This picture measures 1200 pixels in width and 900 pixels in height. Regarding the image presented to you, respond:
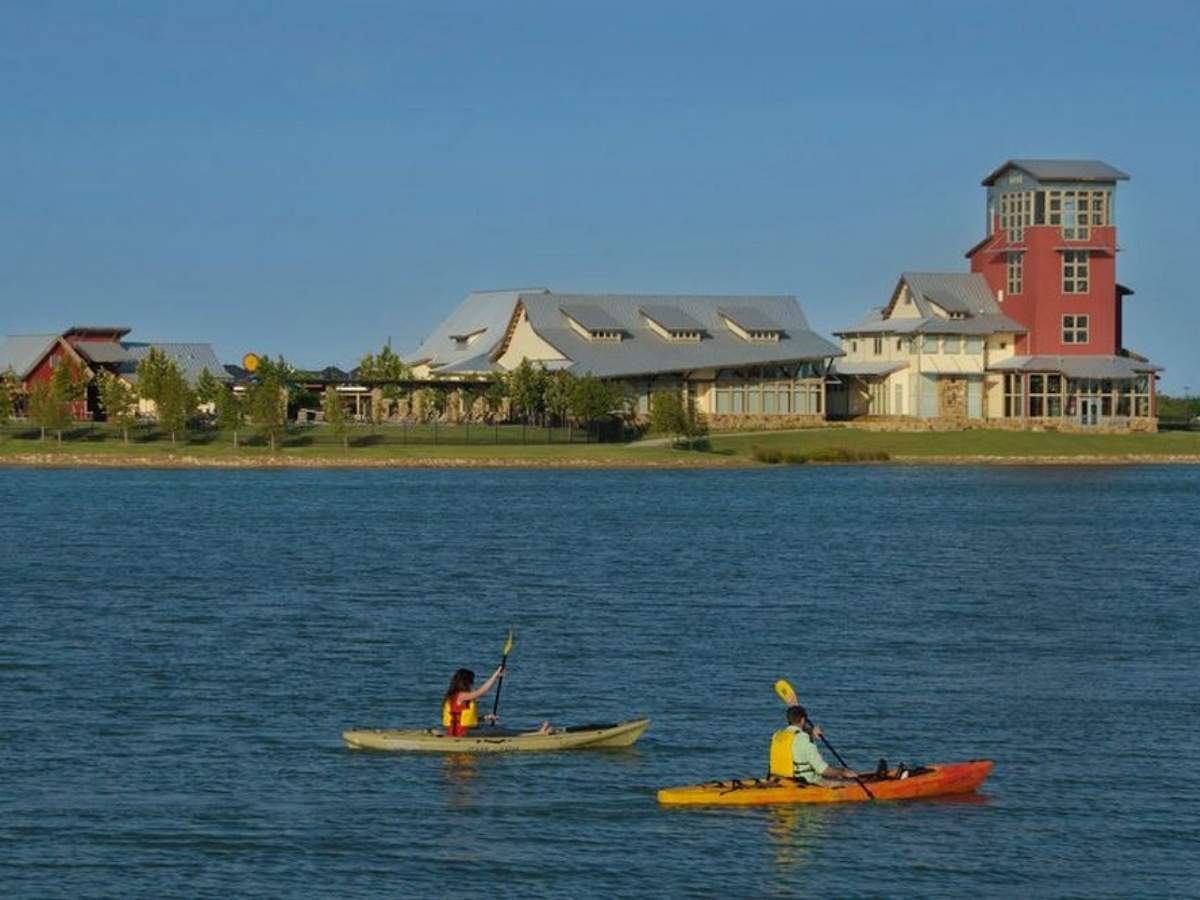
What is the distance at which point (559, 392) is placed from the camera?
144 m

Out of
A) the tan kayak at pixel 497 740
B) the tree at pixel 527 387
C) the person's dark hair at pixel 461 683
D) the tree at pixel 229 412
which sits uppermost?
the tree at pixel 527 387

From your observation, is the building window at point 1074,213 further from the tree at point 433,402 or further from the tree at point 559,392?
the tree at point 433,402

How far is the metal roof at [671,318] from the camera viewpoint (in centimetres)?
15850

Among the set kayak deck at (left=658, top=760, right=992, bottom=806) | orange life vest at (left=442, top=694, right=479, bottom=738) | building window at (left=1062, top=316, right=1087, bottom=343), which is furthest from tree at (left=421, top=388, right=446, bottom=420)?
kayak deck at (left=658, top=760, right=992, bottom=806)

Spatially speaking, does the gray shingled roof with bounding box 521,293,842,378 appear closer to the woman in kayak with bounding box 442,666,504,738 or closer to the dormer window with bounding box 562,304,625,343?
the dormer window with bounding box 562,304,625,343

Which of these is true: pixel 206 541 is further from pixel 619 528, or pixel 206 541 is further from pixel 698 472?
pixel 698 472

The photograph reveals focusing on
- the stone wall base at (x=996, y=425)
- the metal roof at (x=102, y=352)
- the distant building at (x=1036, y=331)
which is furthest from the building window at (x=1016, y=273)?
the metal roof at (x=102, y=352)

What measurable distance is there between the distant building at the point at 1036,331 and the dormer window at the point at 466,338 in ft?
103

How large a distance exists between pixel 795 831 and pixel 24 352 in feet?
456

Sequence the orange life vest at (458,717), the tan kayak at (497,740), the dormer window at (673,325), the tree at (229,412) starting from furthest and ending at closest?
the dormer window at (673,325), the tree at (229,412), the orange life vest at (458,717), the tan kayak at (497,740)

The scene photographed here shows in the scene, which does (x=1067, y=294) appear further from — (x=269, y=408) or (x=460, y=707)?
(x=460, y=707)

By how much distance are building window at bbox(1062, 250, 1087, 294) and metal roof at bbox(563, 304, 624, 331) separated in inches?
1177

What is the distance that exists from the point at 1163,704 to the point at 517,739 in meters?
12.1

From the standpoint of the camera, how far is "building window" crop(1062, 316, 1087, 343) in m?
155
